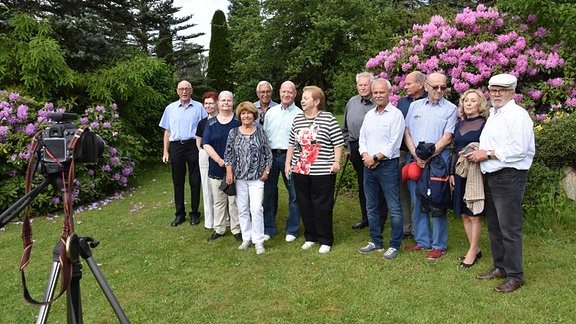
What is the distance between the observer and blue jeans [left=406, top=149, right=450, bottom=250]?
4.42 metres

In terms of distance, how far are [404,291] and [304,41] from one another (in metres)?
21.6

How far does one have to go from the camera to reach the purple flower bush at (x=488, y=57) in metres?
6.32

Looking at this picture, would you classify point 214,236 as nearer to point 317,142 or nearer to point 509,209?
point 317,142

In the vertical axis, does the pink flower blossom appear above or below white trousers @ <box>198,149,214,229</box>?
above

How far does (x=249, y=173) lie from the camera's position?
190 inches

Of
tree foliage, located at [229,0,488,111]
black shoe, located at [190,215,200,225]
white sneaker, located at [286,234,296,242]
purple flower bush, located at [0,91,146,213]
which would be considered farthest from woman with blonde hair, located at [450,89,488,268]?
tree foliage, located at [229,0,488,111]

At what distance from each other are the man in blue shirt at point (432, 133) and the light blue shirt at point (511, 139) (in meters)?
0.68

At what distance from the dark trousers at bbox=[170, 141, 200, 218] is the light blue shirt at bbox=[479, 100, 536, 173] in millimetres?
3719

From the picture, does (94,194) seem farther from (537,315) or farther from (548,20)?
(548,20)

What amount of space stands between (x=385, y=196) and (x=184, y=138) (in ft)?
9.18

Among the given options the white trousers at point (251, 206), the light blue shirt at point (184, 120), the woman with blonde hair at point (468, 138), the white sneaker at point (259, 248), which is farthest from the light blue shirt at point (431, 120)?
the light blue shirt at point (184, 120)

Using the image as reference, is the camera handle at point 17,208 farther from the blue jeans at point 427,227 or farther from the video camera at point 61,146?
the blue jeans at point 427,227

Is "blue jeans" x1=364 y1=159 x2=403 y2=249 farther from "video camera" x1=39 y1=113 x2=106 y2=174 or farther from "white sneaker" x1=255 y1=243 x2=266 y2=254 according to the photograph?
"video camera" x1=39 y1=113 x2=106 y2=174

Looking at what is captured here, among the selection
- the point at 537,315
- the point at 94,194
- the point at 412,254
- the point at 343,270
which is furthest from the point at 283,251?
the point at 94,194
